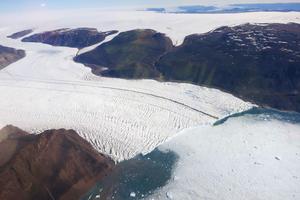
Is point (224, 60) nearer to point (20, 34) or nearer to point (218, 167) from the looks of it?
point (218, 167)

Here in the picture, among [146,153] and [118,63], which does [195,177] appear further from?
[118,63]

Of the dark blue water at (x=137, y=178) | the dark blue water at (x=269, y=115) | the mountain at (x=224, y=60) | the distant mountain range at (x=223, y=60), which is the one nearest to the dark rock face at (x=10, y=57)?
the distant mountain range at (x=223, y=60)

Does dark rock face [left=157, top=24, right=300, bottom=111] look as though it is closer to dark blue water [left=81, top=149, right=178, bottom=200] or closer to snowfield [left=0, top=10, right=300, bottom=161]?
snowfield [left=0, top=10, right=300, bottom=161]

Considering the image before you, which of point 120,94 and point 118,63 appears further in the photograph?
point 118,63

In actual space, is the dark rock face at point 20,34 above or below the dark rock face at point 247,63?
below

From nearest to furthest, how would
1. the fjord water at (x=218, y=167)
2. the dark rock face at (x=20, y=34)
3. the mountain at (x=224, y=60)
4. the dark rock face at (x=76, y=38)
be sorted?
the fjord water at (x=218, y=167), the mountain at (x=224, y=60), the dark rock face at (x=76, y=38), the dark rock face at (x=20, y=34)

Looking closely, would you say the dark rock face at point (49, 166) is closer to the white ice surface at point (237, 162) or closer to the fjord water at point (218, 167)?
the fjord water at point (218, 167)

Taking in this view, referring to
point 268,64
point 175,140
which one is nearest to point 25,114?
point 175,140
